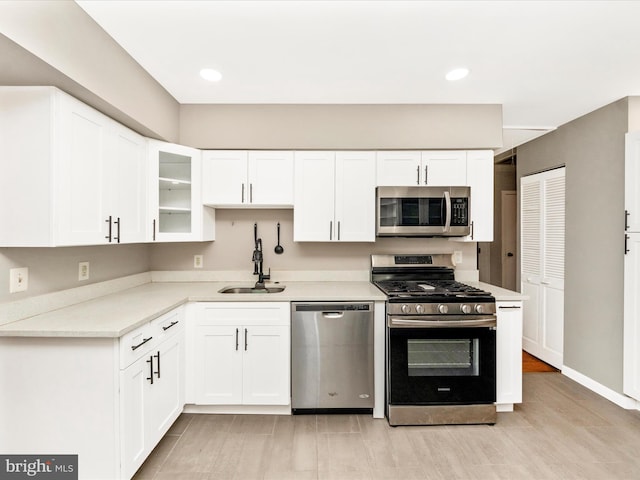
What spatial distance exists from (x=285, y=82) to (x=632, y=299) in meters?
3.21

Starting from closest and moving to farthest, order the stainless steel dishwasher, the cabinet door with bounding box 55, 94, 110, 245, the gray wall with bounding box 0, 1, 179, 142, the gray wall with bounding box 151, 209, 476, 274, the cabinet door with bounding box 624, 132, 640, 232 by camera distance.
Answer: the gray wall with bounding box 0, 1, 179, 142 → the cabinet door with bounding box 55, 94, 110, 245 → the stainless steel dishwasher → the cabinet door with bounding box 624, 132, 640, 232 → the gray wall with bounding box 151, 209, 476, 274

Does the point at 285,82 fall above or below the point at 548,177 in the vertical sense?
above

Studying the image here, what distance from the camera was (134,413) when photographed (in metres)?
1.75

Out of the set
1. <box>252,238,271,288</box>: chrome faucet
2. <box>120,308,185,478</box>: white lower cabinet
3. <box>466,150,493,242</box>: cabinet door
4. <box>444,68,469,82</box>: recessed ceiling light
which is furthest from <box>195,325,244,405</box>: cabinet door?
<box>444,68,469,82</box>: recessed ceiling light

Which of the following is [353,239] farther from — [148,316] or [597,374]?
[597,374]

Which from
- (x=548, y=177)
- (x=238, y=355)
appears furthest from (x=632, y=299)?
(x=238, y=355)

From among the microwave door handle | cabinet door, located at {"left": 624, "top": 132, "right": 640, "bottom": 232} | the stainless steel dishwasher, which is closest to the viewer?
the stainless steel dishwasher

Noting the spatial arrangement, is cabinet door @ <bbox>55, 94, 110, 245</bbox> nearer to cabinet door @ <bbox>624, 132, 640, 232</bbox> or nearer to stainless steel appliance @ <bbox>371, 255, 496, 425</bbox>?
stainless steel appliance @ <bbox>371, 255, 496, 425</bbox>

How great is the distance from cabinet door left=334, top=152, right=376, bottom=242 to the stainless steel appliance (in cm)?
76

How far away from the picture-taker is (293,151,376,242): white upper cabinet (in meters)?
2.89

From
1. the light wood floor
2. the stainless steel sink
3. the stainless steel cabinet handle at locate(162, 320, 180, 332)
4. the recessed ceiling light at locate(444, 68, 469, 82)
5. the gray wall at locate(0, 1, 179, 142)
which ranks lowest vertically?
the light wood floor

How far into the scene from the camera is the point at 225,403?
2451mm

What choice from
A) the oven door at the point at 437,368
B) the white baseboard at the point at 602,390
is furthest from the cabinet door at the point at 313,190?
the white baseboard at the point at 602,390

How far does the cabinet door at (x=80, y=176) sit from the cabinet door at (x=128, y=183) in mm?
106
